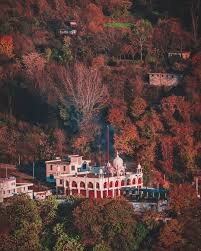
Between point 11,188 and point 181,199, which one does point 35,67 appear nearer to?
point 11,188

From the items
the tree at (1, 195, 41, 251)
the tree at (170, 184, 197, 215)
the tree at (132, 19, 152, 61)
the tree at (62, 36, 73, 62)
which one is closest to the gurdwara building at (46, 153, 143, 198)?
the tree at (1, 195, 41, 251)

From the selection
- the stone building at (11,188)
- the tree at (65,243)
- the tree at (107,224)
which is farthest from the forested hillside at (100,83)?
the tree at (65,243)

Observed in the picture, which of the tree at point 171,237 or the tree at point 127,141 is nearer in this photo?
the tree at point 171,237

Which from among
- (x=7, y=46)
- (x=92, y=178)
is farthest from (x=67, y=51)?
(x=92, y=178)

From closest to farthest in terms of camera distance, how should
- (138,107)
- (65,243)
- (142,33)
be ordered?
1. (65,243)
2. (138,107)
3. (142,33)

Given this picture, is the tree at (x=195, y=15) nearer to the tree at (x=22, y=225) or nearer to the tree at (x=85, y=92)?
the tree at (x=85, y=92)

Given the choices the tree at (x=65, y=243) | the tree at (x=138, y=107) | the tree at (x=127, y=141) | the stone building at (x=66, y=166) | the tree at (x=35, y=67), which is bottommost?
the tree at (x=65, y=243)

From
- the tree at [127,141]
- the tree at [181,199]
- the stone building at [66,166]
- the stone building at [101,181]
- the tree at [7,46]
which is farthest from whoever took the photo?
the tree at [7,46]

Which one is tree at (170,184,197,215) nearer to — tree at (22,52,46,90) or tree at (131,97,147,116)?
tree at (131,97,147,116)

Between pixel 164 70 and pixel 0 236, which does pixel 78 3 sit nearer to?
pixel 164 70

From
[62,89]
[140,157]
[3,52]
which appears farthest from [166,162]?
[3,52]
